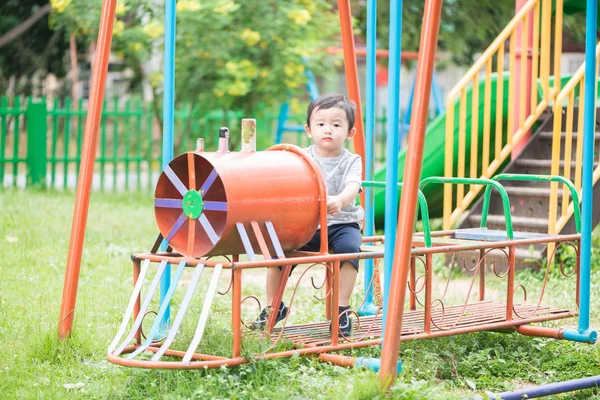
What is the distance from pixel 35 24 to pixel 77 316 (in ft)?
65.4

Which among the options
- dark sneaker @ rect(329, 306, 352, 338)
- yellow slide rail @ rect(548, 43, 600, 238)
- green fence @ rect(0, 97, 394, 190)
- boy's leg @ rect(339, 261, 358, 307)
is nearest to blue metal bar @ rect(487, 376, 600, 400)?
dark sneaker @ rect(329, 306, 352, 338)

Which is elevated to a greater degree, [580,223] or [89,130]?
[89,130]

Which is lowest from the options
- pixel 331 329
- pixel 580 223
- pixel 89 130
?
pixel 331 329

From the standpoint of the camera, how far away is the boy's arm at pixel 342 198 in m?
4.42

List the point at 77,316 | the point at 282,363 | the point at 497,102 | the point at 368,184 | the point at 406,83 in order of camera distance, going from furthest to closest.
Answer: the point at 406,83, the point at 497,102, the point at 77,316, the point at 368,184, the point at 282,363

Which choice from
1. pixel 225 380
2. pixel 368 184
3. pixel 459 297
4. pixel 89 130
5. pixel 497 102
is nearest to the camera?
pixel 225 380

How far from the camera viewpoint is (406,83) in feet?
117

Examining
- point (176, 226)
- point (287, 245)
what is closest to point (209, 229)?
point (176, 226)

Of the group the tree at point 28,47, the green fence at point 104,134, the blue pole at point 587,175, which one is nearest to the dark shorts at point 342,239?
the blue pole at point 587,175

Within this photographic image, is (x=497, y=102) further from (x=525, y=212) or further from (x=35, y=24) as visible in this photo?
(x=35, y=24)

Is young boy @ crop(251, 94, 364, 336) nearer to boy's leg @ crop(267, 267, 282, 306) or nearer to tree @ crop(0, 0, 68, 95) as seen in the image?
boy's leg @ crop(267, 267, 282, 306)

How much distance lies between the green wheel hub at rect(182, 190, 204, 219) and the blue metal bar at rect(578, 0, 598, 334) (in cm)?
203

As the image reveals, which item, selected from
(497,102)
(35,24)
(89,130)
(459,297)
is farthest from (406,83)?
(89,130)

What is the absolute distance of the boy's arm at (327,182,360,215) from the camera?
442cm
